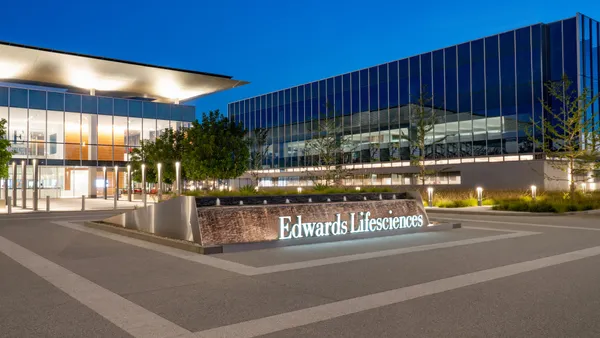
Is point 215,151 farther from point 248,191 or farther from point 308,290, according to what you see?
point 308,290

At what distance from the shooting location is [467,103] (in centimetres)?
4481

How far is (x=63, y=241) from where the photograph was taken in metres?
14.5

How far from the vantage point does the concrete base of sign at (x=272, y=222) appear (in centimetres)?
1264

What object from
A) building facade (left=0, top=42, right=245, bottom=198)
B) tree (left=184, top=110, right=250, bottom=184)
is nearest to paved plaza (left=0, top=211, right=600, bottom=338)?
tree (left=184, top=110, right=250, bottom=184)

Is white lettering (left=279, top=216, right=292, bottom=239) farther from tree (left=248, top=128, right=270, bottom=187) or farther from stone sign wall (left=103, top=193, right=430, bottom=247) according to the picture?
tree (left=248, top=128, right=270, bottom=187)

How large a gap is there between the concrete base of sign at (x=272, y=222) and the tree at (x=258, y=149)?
49259mm

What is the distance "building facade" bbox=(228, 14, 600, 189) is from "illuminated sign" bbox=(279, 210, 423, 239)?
23828 mm

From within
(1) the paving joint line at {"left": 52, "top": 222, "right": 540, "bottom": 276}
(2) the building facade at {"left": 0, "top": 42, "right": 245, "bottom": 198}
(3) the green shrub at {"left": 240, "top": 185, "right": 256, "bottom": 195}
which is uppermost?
(2) the building facade at {"left": 0, "top": 42, "right": 245, "bottom": 198}

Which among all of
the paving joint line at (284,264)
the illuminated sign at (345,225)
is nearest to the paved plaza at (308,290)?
the paving joint line at (284,264)

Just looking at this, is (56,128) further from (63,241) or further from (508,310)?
(508,310)

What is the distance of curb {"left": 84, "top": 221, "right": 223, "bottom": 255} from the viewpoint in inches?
462

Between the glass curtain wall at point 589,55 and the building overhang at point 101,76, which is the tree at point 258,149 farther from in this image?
the glass curtain wall at point 589,55

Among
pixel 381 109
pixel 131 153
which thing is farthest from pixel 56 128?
pixel 381 109

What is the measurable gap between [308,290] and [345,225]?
7100 millimetres
